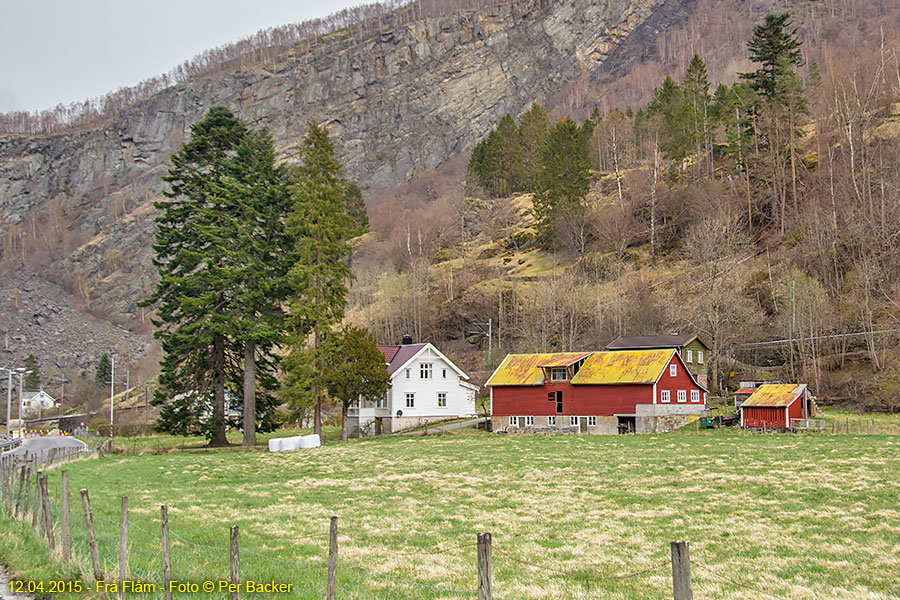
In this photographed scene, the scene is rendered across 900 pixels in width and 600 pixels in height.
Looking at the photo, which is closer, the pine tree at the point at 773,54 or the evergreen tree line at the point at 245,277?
the evergreen tree line at the point at 245,277

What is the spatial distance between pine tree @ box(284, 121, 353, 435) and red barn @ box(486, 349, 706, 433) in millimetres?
15113

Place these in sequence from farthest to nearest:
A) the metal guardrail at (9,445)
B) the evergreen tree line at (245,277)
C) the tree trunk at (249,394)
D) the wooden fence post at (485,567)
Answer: the metal guardrail at (9,445) → the tree trunk at (249,394) → the evergreen tree line at (245,277) → the wooden fence post at (485,567)

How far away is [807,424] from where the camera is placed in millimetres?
45469

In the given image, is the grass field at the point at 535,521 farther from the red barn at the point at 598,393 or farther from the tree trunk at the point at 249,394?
the red barn at the point at 598,393

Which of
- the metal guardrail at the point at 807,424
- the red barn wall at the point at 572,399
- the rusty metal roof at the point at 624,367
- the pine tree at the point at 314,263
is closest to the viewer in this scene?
the metal guardrail at the point at 807,424

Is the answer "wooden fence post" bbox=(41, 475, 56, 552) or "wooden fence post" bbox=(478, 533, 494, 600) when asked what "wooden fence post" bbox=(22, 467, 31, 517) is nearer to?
"wooden fence post" bbox=(41, 475, 56, 552)

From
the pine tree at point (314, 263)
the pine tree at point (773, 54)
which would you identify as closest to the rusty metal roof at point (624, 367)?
the pine tree at point (314, 263)

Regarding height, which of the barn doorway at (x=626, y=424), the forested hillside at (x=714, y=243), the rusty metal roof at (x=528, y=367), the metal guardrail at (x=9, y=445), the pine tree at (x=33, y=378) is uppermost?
the forested hillside at (x=714, y=243)

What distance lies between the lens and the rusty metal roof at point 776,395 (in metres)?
45.7

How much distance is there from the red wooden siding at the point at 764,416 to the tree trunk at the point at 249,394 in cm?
3048

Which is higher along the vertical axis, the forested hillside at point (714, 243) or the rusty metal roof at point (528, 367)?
the forested hillside at point (714, 243)

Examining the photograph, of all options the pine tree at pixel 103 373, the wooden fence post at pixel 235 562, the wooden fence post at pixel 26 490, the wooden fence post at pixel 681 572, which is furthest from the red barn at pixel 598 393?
the pine tree at pixel 103 373

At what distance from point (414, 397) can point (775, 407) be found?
2746cm

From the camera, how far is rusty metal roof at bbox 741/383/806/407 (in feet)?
150
